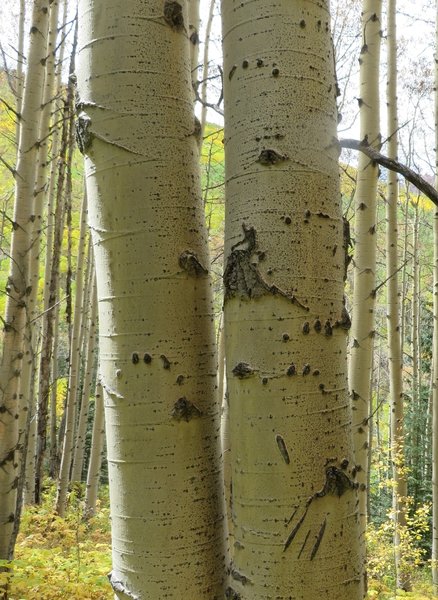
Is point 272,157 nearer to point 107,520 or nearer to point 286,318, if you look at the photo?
point 286,318

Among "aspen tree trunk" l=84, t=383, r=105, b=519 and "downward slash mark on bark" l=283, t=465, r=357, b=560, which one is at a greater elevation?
"downward slash mark on bark" l=283, t=465, r=357, b=560

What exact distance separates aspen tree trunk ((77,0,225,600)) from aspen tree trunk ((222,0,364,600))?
0.10m

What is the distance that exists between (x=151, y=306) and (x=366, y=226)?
342cm

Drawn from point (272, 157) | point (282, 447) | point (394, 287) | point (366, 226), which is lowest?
point (282, 447)

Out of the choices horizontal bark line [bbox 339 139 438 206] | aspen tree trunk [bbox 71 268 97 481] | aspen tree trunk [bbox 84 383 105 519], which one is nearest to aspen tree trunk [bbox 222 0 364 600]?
horizontal bark line [bbox 339 139 438 206]

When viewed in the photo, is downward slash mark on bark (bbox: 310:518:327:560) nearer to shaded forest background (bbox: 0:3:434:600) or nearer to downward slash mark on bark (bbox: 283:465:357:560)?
downward slash mark on bark (bbox: 283:465:357:560)

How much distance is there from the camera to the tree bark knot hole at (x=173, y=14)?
1.05 m

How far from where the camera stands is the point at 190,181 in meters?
1.06

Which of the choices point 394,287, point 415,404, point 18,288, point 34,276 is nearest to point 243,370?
point 18,288

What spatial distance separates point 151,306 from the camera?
0.98m

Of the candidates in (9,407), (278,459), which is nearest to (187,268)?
(278,459)

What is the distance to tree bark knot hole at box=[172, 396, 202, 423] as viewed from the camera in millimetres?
971

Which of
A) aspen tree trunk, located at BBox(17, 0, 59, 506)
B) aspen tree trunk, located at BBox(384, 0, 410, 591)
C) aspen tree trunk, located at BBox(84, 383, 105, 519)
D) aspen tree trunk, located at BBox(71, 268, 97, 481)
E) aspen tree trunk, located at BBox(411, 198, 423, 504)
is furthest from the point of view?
aspen tree trunk, located at BBox(411, 198, 423, 504)

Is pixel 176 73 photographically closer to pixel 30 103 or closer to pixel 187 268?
pixel 187 268
